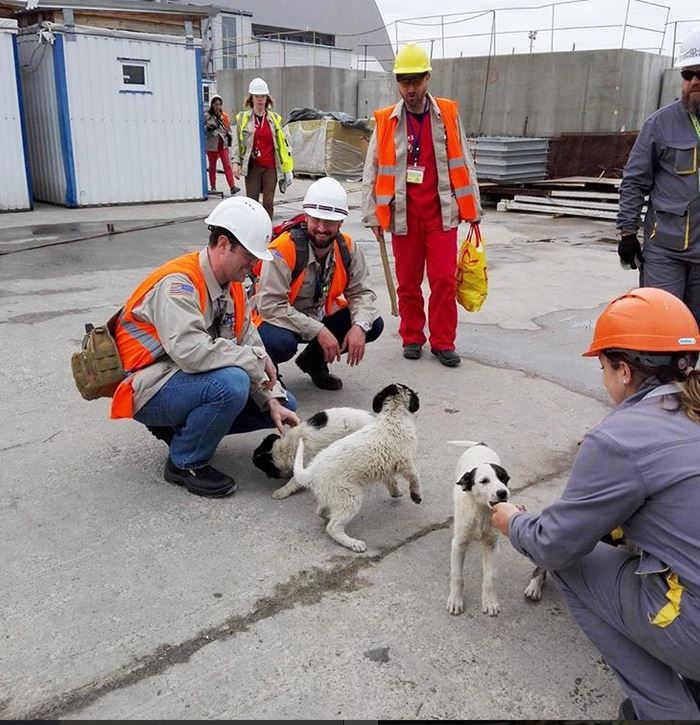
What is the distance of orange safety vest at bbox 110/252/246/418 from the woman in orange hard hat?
1839 millimetres

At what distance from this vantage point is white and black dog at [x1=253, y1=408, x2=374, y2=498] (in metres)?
3.48

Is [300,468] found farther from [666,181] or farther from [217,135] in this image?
[217,135]

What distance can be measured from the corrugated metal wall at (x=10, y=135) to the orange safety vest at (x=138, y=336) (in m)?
9.89

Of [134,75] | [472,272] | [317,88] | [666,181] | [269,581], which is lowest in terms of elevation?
[269,581]

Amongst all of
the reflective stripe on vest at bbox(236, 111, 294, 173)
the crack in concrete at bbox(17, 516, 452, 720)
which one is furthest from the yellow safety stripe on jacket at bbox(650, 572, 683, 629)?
the reflective stripe on vest at bbox(236, 111, 294, 173)

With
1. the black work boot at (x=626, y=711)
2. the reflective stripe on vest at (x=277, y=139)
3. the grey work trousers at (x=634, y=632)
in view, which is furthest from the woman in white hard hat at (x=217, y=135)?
the black work boot at (x=626, y=711)

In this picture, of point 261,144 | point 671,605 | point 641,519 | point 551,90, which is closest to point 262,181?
point 261,144

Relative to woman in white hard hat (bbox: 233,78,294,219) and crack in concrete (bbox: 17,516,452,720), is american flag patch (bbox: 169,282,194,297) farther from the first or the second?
woman in white hard hat (bbox: 233,78,294,219)

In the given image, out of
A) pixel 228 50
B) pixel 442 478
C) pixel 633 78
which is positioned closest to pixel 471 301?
pixel 442 478

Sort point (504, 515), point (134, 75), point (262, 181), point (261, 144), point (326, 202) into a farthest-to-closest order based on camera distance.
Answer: point (134, 75) → point (262, 181) → point (261, 144) → point (326, 202) → point (504, 515)

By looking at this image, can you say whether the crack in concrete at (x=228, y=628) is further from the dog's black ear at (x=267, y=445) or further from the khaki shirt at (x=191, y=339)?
the khaki shirt at (x=191, y=339)

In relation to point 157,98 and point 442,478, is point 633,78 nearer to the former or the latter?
point 157,98

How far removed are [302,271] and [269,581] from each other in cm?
212

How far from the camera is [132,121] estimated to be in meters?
12.8
